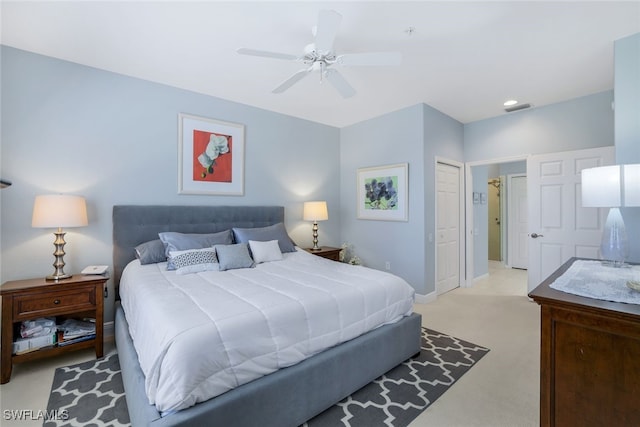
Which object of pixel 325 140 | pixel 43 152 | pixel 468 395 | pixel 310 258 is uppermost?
pixel 325 140

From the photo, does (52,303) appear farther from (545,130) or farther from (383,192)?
(545,130)

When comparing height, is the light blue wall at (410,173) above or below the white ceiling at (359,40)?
below

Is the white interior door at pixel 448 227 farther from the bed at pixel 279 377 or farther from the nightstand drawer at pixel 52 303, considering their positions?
the nightstand drawer at pixel 52 303

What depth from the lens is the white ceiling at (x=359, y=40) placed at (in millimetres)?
2020

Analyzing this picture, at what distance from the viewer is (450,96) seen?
3562mm

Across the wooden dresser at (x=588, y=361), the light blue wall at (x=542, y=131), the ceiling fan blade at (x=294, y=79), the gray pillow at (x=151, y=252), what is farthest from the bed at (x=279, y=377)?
the light blue wall at (x=542, y=131)

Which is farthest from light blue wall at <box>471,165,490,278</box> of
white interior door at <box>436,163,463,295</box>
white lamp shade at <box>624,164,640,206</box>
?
white lamp shade at <box>624,164,640,206</box>

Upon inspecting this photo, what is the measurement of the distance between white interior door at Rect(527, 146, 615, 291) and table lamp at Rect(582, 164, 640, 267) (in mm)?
2045

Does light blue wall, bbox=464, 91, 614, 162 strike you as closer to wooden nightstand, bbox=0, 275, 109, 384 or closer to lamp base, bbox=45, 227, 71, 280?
wooden nightstand, bbox=0, 275, 109, 384

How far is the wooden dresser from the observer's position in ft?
3.70

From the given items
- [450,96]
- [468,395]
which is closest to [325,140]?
[450,96]

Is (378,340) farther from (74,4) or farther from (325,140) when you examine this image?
(325,140)

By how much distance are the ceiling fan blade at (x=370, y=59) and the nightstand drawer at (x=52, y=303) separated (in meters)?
2.83

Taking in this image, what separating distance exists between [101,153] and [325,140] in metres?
3.11
